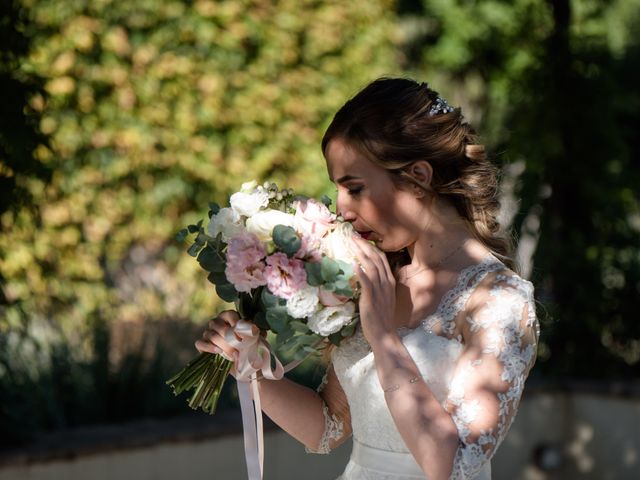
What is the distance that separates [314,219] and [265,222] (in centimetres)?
12

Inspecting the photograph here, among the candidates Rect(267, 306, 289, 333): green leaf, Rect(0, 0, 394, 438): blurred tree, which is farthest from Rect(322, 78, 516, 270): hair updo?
Rect(0, 0, 394, 438): blurred tree

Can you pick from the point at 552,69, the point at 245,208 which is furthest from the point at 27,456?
the point at 552,69

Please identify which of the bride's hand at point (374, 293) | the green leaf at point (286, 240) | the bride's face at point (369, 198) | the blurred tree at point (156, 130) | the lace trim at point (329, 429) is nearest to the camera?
the bride's hand at point (374, 293)

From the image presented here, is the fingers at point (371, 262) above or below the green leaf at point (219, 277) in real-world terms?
above

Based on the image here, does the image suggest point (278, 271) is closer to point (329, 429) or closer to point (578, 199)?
point (329, 429)

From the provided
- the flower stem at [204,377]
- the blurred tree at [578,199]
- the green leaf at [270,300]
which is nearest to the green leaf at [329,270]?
the green leaf at [270,300]

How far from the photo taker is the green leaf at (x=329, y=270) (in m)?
2.38

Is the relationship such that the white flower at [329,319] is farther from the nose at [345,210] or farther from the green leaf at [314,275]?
the nose at [345,210]

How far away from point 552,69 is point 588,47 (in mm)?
296

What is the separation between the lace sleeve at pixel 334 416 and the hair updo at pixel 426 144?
58 cm

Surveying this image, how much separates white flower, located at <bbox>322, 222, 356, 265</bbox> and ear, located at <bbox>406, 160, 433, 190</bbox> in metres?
0.22

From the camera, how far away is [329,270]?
2375mm

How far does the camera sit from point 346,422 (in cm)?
281

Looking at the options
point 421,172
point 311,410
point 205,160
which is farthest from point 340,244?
point 205,160
